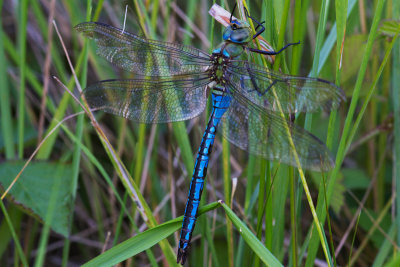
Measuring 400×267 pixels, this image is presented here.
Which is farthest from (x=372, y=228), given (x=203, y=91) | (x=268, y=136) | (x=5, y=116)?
(x=5, y=116)

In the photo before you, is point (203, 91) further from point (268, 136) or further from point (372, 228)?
point (372, 228)

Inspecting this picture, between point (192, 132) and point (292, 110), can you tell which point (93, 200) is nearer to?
point (192, 132)

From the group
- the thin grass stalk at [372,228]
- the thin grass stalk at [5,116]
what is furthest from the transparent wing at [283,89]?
the thin grass stalk at [5,116]

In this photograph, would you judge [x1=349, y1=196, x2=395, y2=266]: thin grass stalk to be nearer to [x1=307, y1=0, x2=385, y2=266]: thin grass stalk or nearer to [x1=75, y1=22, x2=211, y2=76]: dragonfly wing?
[x1=307, y1=0, x2=385, y2=266]: thin grass stalk

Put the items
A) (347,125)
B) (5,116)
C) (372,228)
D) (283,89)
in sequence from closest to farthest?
(347,125) → (283,89) → (372,228) → (5,116)

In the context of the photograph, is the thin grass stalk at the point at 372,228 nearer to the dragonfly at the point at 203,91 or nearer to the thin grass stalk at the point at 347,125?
the thin grass stalk at the point at 347,125

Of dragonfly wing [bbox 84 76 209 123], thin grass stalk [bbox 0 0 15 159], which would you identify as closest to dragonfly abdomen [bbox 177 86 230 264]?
dragonfly wing [bbox 84 76 209 123]

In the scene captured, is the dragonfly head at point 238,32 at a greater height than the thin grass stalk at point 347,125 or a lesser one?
greater
